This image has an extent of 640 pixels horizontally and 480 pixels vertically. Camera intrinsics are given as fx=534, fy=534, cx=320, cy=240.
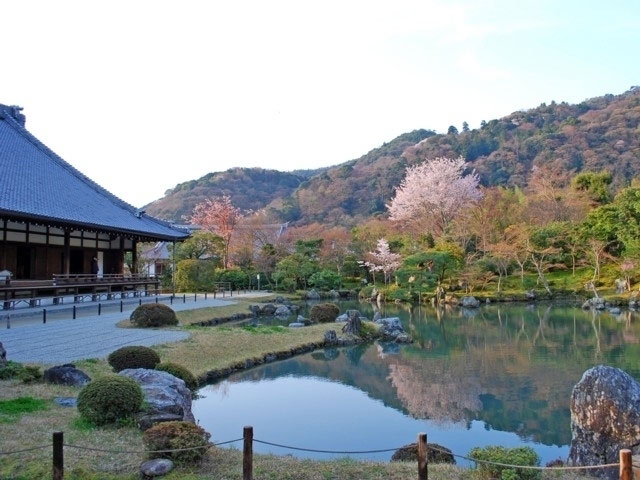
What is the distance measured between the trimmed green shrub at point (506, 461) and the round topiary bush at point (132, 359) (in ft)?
20.2

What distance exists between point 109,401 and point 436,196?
117 ft

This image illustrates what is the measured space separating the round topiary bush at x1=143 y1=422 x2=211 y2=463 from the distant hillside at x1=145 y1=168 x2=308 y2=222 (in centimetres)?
6713

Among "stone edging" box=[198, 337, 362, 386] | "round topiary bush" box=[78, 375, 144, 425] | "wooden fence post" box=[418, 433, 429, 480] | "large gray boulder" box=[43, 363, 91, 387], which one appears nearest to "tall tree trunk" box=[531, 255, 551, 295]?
"stone edging" box=[198, 337, 362, 386]

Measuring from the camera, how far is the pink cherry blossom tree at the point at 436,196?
39438mm

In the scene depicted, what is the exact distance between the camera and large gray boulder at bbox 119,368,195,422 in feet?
22.6

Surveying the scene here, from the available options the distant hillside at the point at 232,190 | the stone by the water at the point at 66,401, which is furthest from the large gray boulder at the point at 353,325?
the distant hillside at the point at 232,190

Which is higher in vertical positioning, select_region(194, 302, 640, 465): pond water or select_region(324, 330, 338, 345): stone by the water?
select_region(324, 330, 338, 345): stone by the water

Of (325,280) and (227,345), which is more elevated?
(325,280)

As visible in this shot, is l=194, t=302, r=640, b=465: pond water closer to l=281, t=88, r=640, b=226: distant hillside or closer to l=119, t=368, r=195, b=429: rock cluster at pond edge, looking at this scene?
l=119, t=368, r=195, b=429: rock cluster at pond edge

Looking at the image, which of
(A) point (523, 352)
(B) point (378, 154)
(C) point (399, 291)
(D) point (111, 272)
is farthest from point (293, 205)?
(A) point (523, 352)

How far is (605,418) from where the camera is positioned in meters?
5.77

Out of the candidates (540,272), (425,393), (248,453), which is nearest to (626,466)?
(248,453)

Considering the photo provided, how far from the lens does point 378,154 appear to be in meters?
84.9

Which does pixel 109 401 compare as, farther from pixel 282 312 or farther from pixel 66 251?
pixel 282 312
